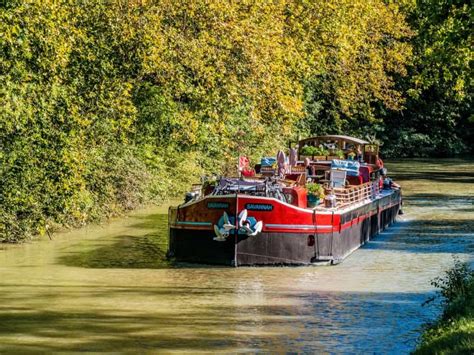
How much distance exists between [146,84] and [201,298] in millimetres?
15736

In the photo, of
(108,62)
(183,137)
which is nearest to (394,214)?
(183,137)

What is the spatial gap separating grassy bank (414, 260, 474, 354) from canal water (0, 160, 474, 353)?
1.18 meters

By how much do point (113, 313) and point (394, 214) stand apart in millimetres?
20513

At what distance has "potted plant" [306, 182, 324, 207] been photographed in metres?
29.0

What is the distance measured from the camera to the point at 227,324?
20.2 m

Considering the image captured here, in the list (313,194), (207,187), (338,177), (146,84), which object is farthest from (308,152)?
(313,194)

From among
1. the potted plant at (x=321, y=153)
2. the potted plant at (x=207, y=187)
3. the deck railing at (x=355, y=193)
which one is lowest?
the deck railing at (x=355, y=193)

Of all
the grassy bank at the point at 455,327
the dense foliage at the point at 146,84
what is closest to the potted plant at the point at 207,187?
the dense foliage at the point at 146,84

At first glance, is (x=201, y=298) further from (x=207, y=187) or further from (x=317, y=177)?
(x=317, y=177)

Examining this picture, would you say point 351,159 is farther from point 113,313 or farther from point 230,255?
point 113,313

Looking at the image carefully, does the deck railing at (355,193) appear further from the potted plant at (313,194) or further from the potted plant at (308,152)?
the potted plant at (308,152)

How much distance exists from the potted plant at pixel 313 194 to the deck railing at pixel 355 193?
80cm

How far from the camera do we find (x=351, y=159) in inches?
1560

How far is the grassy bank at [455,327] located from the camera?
1367cm
